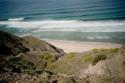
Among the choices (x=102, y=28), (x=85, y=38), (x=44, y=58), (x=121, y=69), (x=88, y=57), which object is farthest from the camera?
(x=102, y=28)

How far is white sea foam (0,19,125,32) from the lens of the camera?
3781 centimetres

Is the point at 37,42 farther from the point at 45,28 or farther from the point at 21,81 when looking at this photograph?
the point at 45,28

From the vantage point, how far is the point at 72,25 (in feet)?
143

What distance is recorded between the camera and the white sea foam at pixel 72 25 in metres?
37.8

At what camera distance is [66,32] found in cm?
3978

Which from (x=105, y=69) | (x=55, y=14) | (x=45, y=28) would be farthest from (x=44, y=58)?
(x=55, y=14)

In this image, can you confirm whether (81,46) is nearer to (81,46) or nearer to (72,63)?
(81,46)

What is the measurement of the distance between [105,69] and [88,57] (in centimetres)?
497

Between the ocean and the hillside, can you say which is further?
the ocean

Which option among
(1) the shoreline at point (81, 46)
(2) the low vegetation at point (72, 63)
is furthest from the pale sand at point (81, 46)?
(2) the low vegetation at point (72, 63)

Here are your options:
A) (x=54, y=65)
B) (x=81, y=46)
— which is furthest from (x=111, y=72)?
(x=81, y=46)

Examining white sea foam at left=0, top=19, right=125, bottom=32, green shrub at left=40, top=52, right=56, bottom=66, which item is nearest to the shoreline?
white sea foam at left=0, top=19, right=125, bottom=32

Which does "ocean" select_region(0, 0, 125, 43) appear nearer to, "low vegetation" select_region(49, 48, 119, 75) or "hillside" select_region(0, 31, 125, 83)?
"hillside" select_region(0, 31, 125, 83)

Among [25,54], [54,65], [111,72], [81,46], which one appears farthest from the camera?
[81,46]
